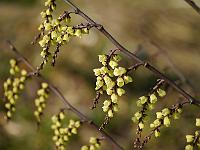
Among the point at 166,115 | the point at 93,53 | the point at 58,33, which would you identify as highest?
the point at 93,53

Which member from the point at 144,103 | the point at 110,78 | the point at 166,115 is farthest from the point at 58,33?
the point at 166,115

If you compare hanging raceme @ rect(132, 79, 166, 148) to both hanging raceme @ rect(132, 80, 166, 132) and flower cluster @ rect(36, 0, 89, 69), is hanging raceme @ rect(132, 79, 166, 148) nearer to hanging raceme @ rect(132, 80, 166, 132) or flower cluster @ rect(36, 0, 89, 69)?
hanging raceme @ rect(132, 80, 166, 132)

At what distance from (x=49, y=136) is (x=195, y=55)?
10.4 ft

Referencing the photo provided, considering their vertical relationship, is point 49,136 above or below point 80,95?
below

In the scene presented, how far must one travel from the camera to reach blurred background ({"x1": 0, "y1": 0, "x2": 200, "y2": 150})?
7295 millimetres

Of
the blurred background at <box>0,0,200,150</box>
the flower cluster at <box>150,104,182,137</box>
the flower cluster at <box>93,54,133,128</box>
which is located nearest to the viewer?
the flower cluster at <box>93,54,133,128</box>

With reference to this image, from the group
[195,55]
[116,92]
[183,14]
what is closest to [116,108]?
[116,92]

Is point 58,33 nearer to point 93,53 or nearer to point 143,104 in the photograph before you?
point 143,104

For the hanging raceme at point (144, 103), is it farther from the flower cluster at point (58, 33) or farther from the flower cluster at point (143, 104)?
the flower cluster at point (58, 33)

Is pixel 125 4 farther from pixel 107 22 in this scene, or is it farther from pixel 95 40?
pixel 95 40

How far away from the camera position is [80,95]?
28.6 feet

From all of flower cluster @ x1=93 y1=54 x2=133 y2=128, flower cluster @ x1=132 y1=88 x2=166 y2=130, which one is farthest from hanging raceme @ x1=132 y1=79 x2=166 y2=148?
flower cluster @ x1=93 y1=54 x2=133 y2=128

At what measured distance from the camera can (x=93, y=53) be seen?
9.45 meters

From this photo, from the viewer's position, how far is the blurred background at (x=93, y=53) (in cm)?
729
